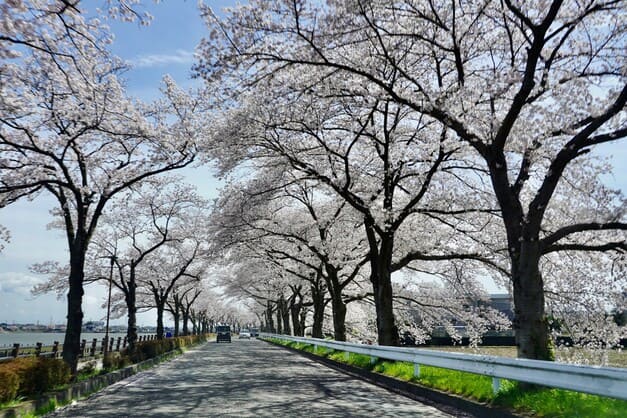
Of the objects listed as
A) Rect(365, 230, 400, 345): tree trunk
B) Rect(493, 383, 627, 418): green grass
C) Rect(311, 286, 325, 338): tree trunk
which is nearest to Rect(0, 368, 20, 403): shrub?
Rect(493, 383, 627, 418): green grass

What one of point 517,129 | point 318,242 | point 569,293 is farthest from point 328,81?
point 318,242

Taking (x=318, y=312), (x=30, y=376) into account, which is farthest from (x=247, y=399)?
(x=318, y=312)

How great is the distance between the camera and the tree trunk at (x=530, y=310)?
320 inches

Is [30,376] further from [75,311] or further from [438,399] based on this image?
[438,399]

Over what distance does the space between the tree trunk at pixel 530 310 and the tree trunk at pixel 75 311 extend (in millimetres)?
10659

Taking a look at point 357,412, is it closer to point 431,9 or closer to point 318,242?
point 431,9

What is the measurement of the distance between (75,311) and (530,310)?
11168 mm

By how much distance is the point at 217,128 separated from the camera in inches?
637

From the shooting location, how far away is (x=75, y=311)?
13.4m

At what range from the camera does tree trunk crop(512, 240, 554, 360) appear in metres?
8.13

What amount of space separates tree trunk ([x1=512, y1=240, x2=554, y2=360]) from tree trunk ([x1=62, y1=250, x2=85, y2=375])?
10.7 metres

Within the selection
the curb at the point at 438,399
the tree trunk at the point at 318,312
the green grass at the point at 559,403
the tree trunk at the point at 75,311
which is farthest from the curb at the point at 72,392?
the tree trunk at the point at 318,312

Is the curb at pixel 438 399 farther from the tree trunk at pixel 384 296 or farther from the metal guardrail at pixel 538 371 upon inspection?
the tree trunk at pixel 384 296

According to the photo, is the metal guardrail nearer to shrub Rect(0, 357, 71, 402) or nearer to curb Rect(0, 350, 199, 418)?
curb Rect(0, 350, 199, 418)
